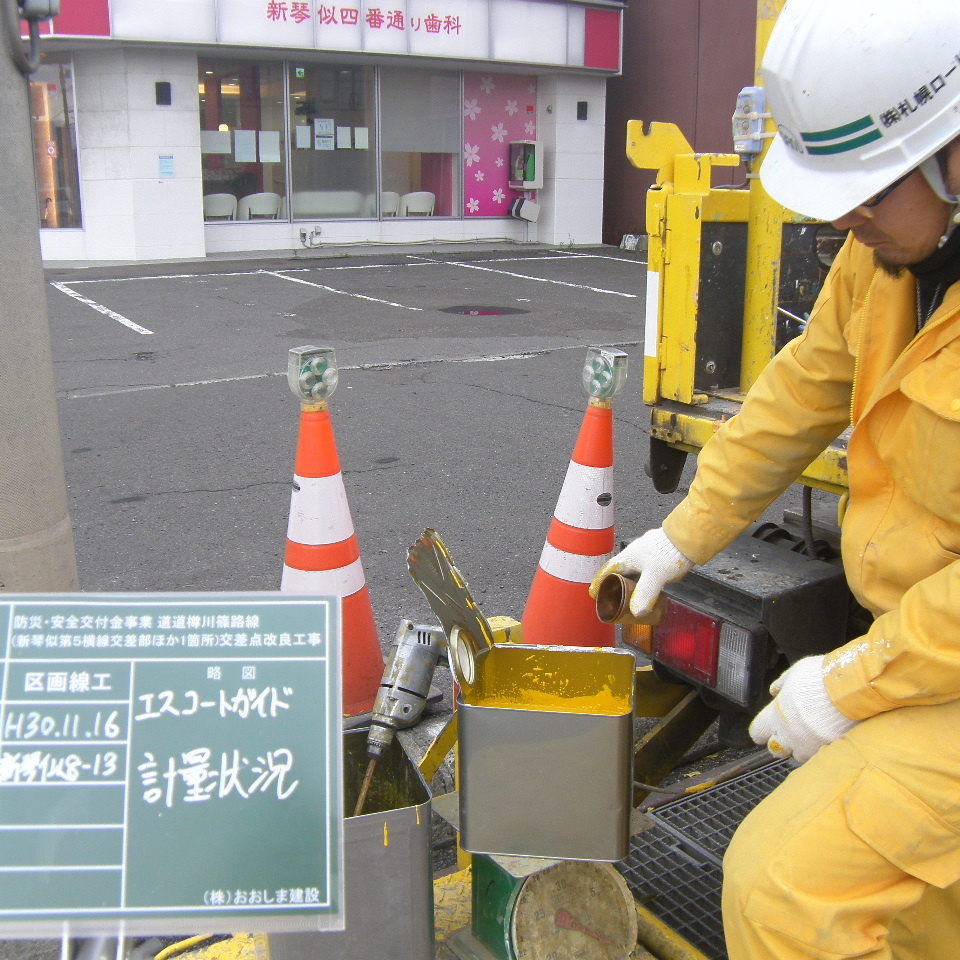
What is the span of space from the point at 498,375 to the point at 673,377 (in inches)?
213

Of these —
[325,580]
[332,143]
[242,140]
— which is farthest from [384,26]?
[325,580]

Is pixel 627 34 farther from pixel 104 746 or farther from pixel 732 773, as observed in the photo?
pixel 104 746

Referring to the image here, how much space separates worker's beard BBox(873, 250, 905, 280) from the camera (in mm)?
1849

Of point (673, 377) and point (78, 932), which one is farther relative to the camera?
point (673, 377)

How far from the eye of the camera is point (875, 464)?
6.33 ft

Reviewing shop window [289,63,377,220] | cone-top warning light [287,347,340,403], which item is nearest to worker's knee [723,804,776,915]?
cone-top warning light [287,347,340,403]

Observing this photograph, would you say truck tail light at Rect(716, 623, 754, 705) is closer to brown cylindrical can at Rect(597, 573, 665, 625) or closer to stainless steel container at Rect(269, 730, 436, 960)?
brown cylindrical can at Rect(597, 573, 665, 625)

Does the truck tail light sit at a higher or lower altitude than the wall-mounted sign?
lower

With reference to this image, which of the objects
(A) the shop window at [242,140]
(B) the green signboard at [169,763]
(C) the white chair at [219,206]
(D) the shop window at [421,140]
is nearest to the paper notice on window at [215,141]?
(A) the shop window at [242,140]

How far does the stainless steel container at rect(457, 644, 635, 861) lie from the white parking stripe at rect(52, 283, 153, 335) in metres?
9.12

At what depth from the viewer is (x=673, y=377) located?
3.10 m

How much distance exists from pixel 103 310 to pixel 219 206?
20.8 feet

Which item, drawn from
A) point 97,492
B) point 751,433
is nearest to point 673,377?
point 751,433

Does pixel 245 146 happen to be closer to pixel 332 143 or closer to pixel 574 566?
pixel 332 143
